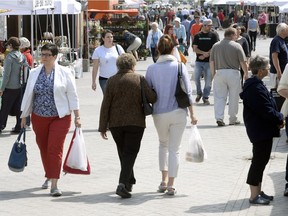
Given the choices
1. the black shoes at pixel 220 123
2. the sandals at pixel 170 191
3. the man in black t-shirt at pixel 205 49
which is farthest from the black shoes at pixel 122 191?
the man in black t-shirt at pixel 205 49

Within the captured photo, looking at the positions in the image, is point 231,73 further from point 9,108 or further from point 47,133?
point 47,133

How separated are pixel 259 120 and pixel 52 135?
7.05ft

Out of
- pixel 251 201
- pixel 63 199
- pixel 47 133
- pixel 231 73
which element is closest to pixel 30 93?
pixel 47 133

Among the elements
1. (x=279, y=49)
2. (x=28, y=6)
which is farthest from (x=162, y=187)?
(x=28, y=6)

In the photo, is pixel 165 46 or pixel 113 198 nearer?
pixel 113 198

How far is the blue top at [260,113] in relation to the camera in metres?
8.64

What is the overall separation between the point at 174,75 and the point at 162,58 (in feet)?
0.78

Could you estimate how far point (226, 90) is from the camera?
Answer: 15219 millimetres

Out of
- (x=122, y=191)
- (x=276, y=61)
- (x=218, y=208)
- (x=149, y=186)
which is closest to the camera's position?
(x=218, y=208)

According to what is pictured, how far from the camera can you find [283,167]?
1097cm

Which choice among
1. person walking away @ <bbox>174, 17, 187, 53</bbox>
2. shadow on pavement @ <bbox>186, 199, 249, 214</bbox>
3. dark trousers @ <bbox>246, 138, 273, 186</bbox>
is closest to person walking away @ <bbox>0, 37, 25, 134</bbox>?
shadow on pavement @ <bbox>186, 199, 249, 214</bbox>

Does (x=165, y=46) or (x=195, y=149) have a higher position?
(x=165, y=46)

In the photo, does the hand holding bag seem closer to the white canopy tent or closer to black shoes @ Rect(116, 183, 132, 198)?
black shoes @ Rect(116, 183, 132, 198)

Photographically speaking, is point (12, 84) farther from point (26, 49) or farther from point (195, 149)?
point (195, 149)
